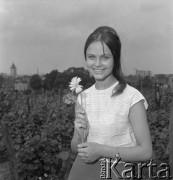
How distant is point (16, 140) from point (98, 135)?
2.65 metres

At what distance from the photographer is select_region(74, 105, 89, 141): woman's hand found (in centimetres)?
118

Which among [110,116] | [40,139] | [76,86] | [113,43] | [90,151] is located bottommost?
[40,139]

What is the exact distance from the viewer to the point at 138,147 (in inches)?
43.8

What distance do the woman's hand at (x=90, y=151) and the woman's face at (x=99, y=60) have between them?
273 mm

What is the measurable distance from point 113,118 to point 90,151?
0.51 ft

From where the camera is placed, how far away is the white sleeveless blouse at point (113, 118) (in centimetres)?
117

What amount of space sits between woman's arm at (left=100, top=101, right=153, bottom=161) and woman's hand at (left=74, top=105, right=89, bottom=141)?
11 centimetres

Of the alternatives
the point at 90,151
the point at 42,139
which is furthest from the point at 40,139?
the point at 90,151

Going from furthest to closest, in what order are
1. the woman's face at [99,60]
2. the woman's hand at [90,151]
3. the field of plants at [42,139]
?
the field of plants at [42,139] → the woman's face at [99,60] → the woman's hand at [90,151]

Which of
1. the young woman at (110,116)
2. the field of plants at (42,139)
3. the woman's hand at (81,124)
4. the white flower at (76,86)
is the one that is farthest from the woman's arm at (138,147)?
the field of plants at (42,139)

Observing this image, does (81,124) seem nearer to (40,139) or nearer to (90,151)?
(90,151)

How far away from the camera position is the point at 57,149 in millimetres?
3635

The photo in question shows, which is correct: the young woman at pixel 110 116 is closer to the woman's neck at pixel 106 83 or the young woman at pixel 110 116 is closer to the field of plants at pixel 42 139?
the woman's neck at pixel 106 83

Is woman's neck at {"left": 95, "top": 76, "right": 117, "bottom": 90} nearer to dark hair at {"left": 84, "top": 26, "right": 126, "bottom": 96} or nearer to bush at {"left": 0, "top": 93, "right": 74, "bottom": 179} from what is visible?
dark hair at {"left": 84, "top": 26, "right": 126, "bottom": 96}
